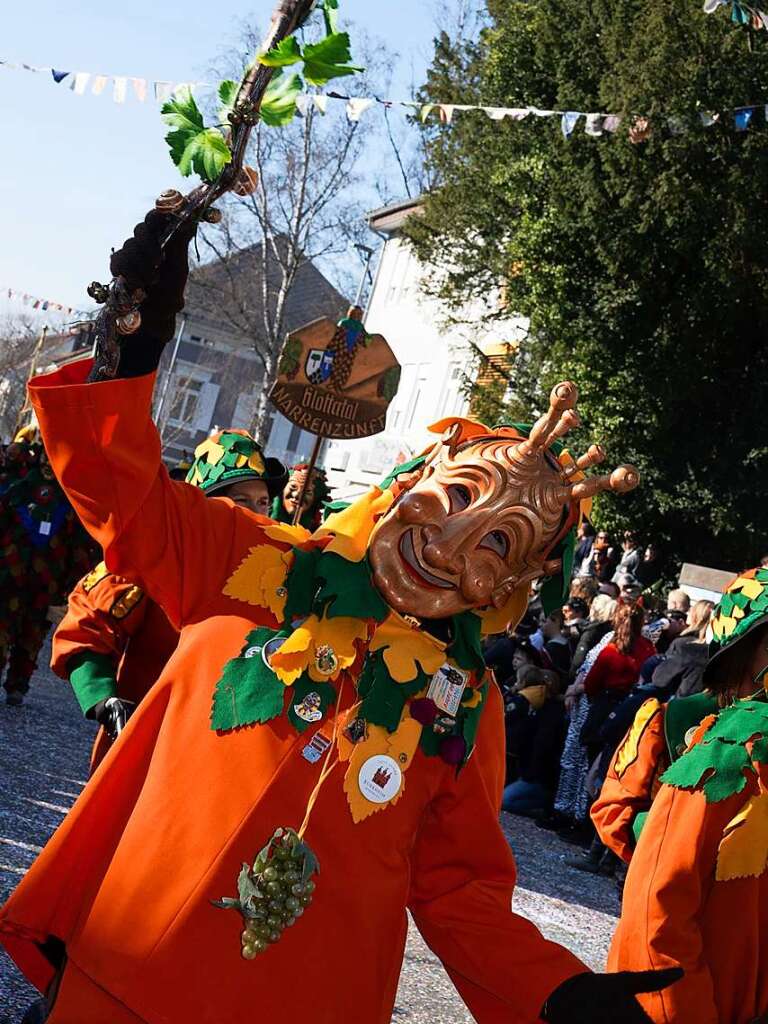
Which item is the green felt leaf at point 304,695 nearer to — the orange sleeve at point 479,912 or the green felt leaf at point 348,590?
the green felt leaf at point 348,590

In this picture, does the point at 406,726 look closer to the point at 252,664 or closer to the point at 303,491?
the point at 252,664

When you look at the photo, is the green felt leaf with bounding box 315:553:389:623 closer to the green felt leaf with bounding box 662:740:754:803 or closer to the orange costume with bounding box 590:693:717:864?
the green felt leaf with bounding box 662:740:754:803

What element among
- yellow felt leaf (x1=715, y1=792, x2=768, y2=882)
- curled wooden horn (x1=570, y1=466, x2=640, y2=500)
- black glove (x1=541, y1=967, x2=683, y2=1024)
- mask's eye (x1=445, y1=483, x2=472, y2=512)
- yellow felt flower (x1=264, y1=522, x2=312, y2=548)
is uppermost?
curled wooden horn (x1=570, y1=466, x2=640, y2=500)

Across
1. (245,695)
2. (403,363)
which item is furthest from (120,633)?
(403,363)

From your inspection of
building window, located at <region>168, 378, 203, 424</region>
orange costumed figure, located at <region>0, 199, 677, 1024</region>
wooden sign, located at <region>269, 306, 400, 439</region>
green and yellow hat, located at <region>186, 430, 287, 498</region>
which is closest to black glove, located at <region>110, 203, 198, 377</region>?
orange costumed figure, located at <region>0, 199, 677, 1024</region>

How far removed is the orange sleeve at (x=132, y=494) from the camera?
251cm

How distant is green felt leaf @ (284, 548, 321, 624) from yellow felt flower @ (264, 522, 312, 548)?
0.05 m

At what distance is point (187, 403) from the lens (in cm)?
4919

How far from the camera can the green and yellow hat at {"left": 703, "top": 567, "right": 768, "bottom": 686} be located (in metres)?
3.63

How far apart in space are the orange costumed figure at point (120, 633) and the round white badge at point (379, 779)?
116 cm

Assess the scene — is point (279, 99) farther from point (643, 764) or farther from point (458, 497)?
point (643, 764)

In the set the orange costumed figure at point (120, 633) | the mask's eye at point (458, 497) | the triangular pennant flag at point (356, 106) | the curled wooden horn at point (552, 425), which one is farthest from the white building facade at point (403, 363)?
the mask's eye at point (458, 497)

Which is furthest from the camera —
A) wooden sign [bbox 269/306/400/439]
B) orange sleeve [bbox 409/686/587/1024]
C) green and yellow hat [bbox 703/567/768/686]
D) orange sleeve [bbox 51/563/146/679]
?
wooden sign [bbox 269/306/400/439]

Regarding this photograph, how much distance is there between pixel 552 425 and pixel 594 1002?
1.24 m
